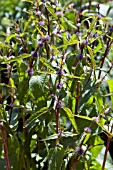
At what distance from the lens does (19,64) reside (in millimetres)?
1201

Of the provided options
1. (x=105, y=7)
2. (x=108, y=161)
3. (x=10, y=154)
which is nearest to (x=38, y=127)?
(x=10, y=154)

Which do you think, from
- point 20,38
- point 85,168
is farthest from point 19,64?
point 85,168

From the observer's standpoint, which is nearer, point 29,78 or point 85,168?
point 29,78

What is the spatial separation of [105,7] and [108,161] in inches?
34.5

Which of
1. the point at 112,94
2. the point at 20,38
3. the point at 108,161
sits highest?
the point at 20,38

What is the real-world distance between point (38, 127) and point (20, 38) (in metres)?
0.24

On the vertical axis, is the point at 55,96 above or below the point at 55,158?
above

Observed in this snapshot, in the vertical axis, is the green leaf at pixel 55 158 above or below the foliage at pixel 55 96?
below

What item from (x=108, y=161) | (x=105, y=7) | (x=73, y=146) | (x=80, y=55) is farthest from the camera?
(x=105, y=7)

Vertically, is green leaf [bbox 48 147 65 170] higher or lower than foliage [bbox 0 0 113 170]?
lower

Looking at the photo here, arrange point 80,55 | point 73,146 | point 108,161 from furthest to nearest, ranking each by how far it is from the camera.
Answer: point 108,161 → point 73,146 → point 80,55

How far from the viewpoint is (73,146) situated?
119 centimetres

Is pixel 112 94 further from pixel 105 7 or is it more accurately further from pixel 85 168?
pixel 105 7

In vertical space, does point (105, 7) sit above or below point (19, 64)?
above
